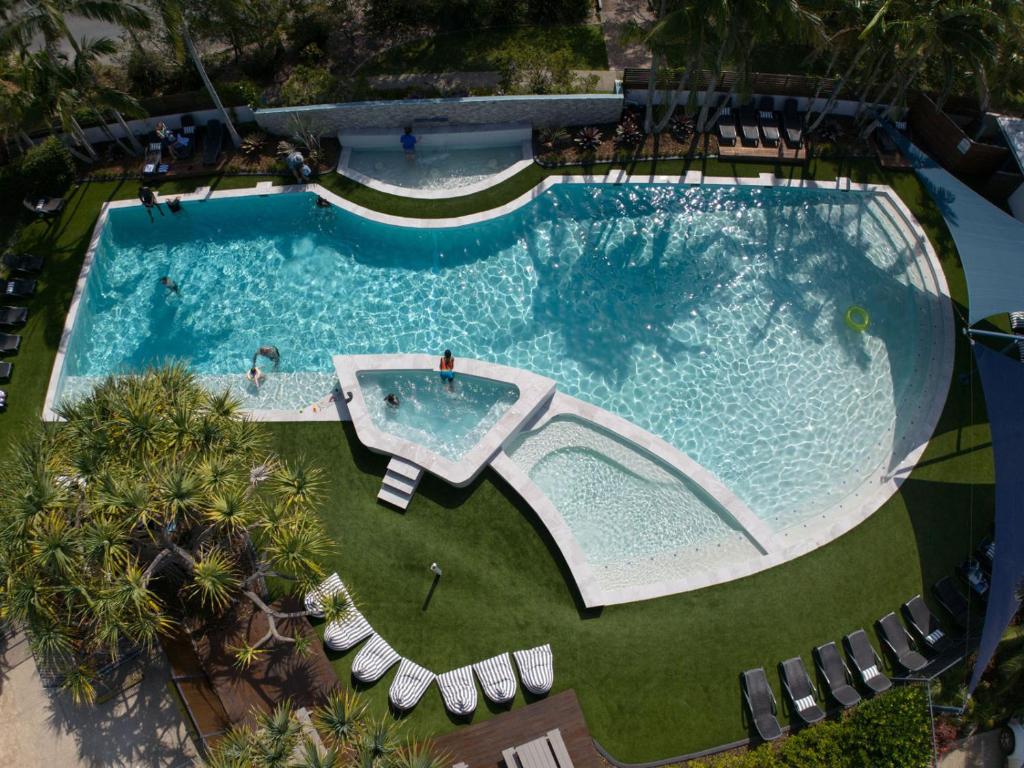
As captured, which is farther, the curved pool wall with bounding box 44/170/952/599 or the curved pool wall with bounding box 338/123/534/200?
the curved pool wall with bounding box 338/123/534/200

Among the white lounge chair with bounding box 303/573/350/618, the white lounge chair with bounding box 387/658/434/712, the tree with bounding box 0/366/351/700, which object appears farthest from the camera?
the white lounge chair with bounding box 387/658/434/712

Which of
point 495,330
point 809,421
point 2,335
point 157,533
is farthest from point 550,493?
point 2,335

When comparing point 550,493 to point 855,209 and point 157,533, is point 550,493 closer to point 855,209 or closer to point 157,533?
point 157,533

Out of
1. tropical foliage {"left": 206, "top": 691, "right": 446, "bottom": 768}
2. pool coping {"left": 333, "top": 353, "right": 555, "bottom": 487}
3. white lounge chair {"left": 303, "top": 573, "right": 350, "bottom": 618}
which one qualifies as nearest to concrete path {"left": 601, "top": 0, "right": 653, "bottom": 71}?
pool coping {"left": 333, "top": 353, "right": 555, "bottom": 487}

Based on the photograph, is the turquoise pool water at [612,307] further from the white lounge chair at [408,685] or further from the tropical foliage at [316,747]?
the tropical foliage at [316,747]

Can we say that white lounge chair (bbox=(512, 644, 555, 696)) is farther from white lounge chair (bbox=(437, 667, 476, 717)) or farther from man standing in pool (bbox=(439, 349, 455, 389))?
man standing in pool (bbox=(439, 349, 455, 389))

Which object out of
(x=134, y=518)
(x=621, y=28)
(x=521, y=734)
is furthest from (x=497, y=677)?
(x=621, y=28)

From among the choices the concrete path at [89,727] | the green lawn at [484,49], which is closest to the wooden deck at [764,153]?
the green lawn at [484,49]
